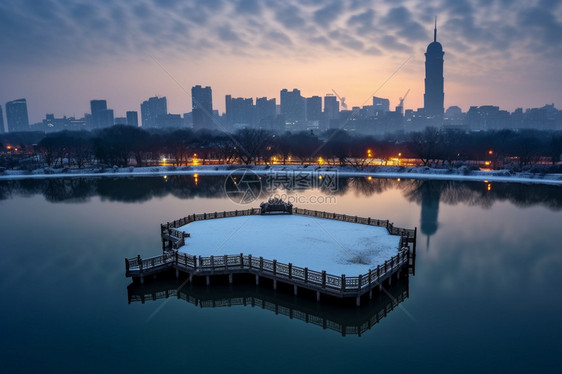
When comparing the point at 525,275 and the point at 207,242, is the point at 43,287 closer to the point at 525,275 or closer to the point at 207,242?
the point at 207,242

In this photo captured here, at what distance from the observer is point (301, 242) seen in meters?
27.5

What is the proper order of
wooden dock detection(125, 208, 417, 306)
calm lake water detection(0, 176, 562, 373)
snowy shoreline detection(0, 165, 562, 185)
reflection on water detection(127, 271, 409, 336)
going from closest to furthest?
calm lake water detection(0, 176, 562, 373) < reflection on water detection(127, 271, 409, 336) < wooden dock detection(125, 208, 417, 306) < snowy shoreline detection(0, 165, 562, 185)

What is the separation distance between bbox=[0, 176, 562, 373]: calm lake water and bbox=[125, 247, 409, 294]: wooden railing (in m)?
1.09

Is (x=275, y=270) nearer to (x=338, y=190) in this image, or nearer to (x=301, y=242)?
(x=301, y=242)

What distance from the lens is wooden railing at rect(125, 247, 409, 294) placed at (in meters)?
20.2

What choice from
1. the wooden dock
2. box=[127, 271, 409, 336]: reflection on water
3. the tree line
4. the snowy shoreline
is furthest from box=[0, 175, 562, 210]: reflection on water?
the tree line

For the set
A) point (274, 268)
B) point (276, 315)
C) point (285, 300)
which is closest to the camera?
point (276, 315)

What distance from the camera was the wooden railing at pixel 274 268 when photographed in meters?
20.2

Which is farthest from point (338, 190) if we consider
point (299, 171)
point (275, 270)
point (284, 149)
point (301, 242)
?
point (284, 149)

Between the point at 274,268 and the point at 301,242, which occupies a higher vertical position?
the point at 301,242

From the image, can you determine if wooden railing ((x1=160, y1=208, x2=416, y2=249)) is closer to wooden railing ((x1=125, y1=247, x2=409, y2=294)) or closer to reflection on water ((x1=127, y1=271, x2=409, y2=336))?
wooden railing ((x1=125, y1=247, x2=409, y2=294))

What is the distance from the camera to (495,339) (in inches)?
666

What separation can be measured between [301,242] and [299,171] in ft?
203

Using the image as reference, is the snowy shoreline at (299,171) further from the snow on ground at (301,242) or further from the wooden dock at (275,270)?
the wooden dock at (275,270)
